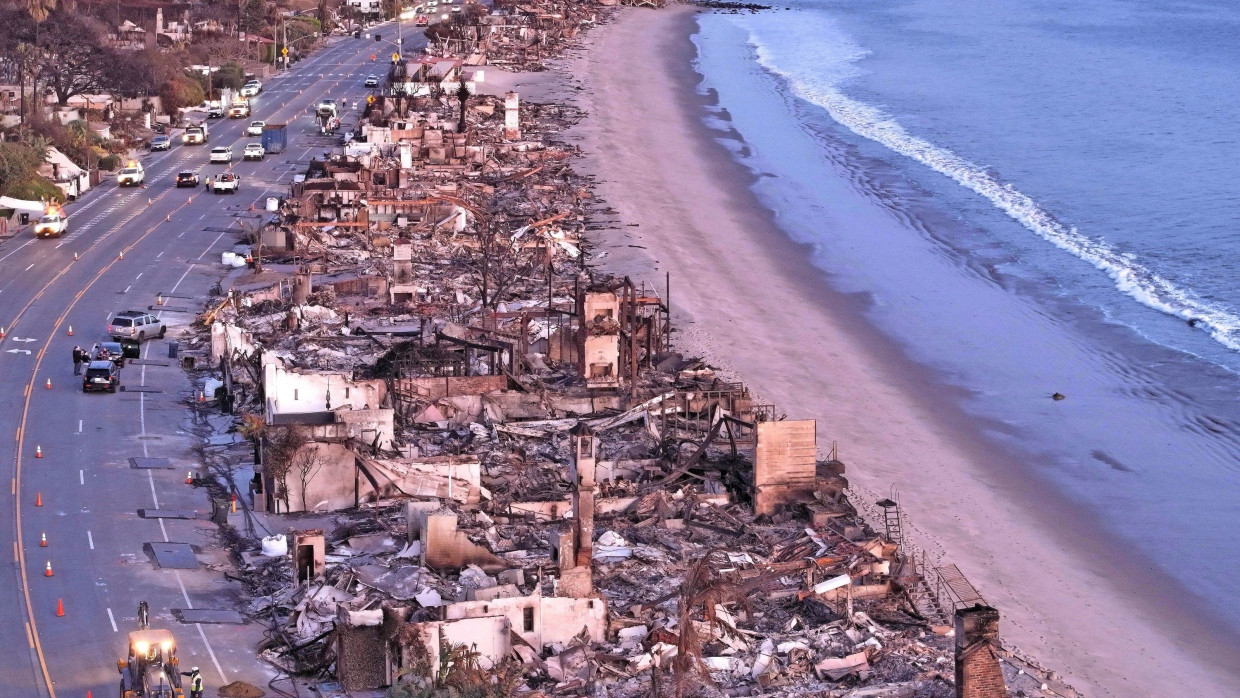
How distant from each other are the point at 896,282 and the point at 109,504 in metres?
33.1

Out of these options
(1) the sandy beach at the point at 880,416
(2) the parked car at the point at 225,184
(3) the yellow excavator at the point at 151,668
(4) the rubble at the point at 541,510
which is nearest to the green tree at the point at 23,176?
(2) the parked car at the point at 225,184

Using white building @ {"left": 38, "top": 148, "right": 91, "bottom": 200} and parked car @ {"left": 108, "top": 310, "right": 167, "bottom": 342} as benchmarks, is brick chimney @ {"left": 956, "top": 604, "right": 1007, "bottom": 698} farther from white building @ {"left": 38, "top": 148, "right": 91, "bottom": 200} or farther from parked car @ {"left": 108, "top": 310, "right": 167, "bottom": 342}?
white building @ {"left": 38, "top": 148, "right": 91, "bottom": 200}

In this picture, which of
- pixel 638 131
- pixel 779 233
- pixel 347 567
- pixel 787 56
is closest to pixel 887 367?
pixel 779 233

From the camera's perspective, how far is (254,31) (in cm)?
13962

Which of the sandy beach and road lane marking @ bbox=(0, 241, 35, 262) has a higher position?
road lane marking @ bbox=(0, 241, 35, 262)

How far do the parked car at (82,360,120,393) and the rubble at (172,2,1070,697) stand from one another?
2809 mm

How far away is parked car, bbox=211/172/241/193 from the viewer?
257ft

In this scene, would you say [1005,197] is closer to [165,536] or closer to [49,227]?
[49,227]

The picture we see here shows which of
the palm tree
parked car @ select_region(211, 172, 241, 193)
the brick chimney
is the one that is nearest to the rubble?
the brick chimney

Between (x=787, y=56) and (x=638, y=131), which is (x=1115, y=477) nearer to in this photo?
(x=638, y=131)

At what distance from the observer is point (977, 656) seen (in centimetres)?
2756

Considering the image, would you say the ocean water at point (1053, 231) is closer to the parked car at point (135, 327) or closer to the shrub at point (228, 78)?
the parked car at point (135, 327)

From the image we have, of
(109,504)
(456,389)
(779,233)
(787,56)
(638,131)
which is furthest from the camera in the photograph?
(787,56)

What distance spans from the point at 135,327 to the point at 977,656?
32.1m
